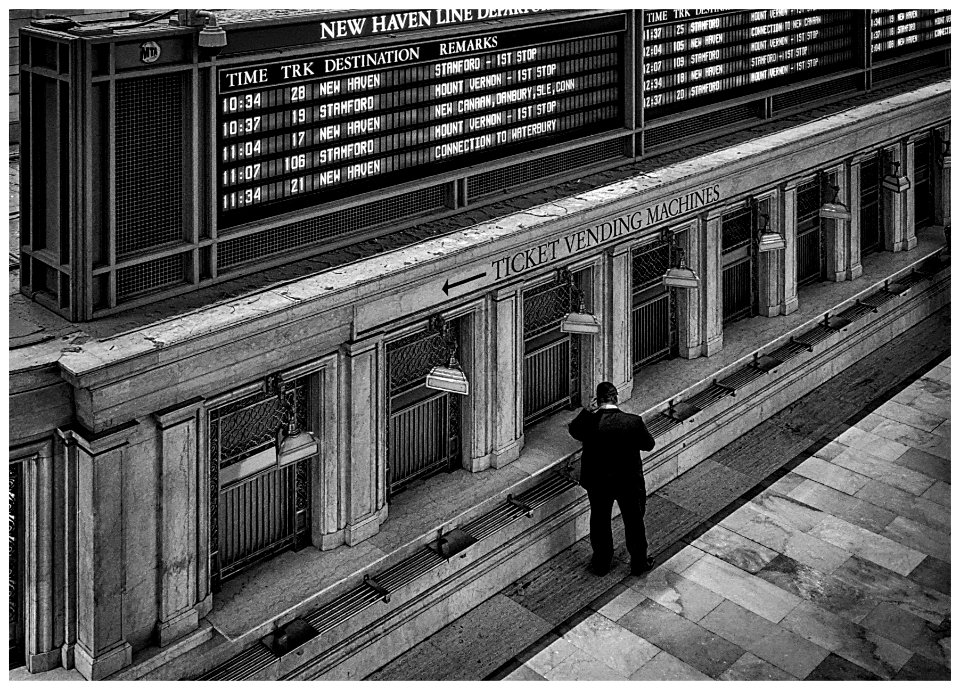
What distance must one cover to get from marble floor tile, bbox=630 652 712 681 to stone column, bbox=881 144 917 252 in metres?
9.25

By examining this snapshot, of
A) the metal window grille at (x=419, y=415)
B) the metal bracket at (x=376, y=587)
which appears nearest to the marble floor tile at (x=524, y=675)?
the metal bracket at (x=376, y=587)

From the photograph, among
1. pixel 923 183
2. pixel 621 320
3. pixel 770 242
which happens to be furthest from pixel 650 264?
pixel 923 183

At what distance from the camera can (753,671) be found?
994 centimetres

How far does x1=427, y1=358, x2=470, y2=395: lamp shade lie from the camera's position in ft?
33.8

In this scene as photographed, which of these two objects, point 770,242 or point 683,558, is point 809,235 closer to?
point 770,242

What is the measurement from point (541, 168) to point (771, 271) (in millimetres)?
4290

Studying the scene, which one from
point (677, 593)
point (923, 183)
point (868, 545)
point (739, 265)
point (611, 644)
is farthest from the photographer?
point (923, 183)

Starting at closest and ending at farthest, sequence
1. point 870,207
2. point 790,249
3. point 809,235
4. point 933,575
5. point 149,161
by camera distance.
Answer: point 149,161 → point 933,575 → point 790,249 → point 809,235 → point 870,207

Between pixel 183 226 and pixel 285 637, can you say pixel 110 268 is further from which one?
pixel 285 637

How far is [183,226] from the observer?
9008 millimetres

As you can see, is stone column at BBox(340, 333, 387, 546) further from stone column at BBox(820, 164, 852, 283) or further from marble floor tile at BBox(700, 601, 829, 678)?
stone column at BBox(820, 164, 852, 283)

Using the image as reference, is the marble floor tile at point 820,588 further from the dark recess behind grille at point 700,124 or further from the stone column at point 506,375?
the dark recess behind grille at point 700,124

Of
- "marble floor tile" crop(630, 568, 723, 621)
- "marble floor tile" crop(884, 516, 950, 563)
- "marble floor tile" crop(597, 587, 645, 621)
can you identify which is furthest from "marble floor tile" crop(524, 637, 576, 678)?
"marble floor tile" crop(884, 516, 950, 563)

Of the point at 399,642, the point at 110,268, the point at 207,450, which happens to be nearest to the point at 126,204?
the point at 110,268
